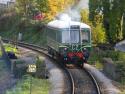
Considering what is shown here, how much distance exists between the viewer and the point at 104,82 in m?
26.0

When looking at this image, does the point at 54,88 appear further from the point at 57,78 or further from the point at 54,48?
the point at 54,48

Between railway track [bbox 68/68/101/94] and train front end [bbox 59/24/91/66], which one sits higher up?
train front end [bbox 59/24/91/66]

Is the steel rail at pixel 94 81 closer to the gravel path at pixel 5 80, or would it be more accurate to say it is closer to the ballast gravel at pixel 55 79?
the ballast gravel at pixel 55 79

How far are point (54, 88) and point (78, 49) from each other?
23.0 ft

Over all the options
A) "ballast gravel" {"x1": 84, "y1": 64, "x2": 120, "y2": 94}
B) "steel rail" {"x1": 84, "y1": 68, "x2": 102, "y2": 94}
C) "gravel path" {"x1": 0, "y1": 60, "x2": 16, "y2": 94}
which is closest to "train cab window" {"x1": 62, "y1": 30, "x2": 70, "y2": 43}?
"ballast gravel" {"x1": 84, "y1": 64, "x2": 120, "y2": 94}

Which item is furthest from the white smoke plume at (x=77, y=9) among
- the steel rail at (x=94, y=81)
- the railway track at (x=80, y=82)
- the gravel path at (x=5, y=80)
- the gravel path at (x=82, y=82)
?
the gravel path at (x=5, y=80)

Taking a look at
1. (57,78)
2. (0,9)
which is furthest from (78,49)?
(0,9)

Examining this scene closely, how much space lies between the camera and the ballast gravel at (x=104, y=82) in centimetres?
2361

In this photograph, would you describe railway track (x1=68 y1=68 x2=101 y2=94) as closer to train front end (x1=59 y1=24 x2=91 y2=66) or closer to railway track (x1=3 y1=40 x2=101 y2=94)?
railway track (x1=3 y1=40 x2=101 y2=94)

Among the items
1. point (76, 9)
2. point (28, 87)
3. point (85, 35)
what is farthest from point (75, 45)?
point (76, 9)

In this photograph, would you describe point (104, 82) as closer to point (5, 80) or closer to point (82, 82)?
point (82, 82)

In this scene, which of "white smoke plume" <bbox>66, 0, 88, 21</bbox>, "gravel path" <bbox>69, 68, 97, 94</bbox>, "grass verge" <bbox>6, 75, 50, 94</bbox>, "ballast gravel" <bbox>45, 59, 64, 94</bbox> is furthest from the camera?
"white smoke plume" <bbox>66, 0, 88, 21</bbox>

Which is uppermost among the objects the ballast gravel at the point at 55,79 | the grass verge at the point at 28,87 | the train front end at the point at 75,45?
the train front end at the point at 75,45

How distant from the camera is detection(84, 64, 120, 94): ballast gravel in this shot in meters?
23.6
